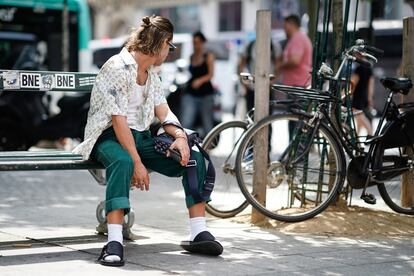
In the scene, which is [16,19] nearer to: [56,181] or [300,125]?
[56,181]

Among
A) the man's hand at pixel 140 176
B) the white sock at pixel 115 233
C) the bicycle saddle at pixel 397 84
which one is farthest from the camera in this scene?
the bicycle saddle at pixel 397 84

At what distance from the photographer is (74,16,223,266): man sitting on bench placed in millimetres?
5680

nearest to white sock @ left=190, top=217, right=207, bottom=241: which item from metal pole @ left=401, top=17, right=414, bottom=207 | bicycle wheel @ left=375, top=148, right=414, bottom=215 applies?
bicycle wheel @ left=375, top=148, right=414, bottom=215

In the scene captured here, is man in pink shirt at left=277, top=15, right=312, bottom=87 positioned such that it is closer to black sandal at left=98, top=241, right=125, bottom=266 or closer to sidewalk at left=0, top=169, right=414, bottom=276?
sidewalk at left=0, top=169, right=414, bottom=276

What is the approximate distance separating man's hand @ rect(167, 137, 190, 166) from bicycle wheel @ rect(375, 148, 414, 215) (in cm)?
184

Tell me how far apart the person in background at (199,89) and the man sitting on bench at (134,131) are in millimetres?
7408

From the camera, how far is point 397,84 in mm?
7172

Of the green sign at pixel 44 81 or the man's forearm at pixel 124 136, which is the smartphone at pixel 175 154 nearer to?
the man's forearm at pixel 124 136

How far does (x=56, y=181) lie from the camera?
34.2 feet

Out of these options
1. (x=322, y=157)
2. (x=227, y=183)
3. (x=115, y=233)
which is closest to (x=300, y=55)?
(x=227, y=183)

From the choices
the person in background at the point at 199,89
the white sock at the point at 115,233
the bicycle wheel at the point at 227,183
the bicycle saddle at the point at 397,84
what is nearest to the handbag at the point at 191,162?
the white sock at the point at 115,233

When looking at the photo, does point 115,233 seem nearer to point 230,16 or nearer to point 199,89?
point 199,89

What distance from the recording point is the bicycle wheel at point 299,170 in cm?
685

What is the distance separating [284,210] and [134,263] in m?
1.89
